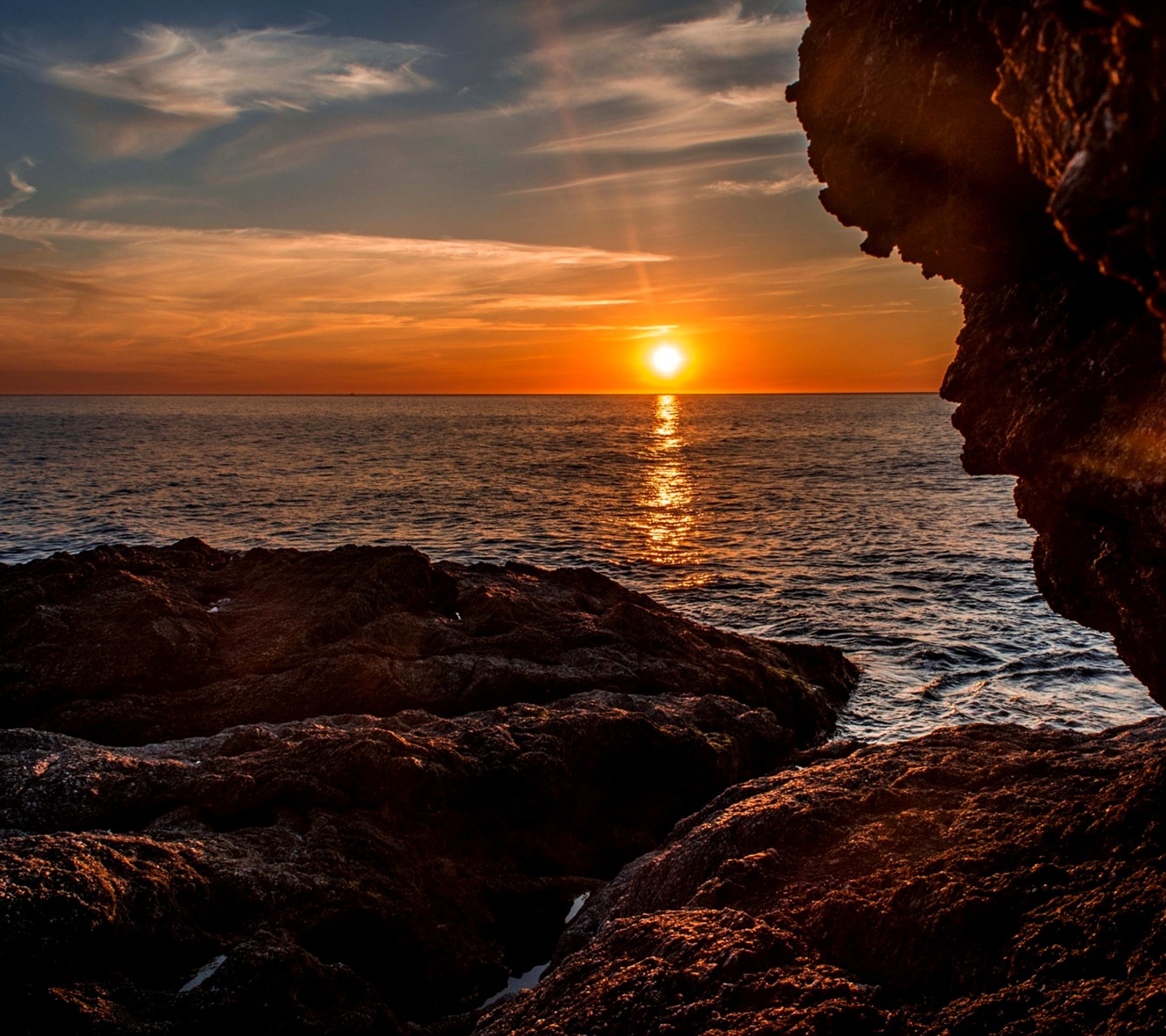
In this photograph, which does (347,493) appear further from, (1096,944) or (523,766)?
(1096,944)

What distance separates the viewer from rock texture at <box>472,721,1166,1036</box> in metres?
4.68

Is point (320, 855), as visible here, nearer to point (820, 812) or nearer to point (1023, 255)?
point (820, 812)

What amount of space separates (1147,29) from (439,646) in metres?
12.9

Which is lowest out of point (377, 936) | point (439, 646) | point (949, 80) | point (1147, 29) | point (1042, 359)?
point (377, 936)

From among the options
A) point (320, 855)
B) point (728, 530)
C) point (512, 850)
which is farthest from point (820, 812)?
point (728, 530)

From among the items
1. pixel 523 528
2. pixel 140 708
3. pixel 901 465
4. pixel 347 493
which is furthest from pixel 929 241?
pixel 901 465

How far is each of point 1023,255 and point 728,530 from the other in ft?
109

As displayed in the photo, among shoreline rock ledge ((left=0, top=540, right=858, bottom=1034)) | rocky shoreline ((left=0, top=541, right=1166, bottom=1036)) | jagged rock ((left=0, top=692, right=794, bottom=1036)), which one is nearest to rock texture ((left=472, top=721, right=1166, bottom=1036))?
rocky shoreline ((left=0, top=541, right=1166, bottom=1036))

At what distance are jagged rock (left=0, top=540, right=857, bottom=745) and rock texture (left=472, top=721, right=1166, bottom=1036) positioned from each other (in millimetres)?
6091

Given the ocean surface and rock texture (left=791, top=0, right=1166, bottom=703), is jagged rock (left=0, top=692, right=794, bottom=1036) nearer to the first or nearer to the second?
rock texture (left=791, top=0, right=1166, bottom=703)

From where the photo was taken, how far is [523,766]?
31.9ft

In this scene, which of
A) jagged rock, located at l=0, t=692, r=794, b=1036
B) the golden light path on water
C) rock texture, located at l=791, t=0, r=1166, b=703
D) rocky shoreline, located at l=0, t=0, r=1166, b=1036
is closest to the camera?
rock texture, located at l=791, t=0, r=1166, b=703

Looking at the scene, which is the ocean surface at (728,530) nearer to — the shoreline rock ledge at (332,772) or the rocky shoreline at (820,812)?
the shoreline rock ledge at (332,772)

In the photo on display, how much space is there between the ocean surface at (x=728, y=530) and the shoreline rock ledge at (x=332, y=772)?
3.76m
